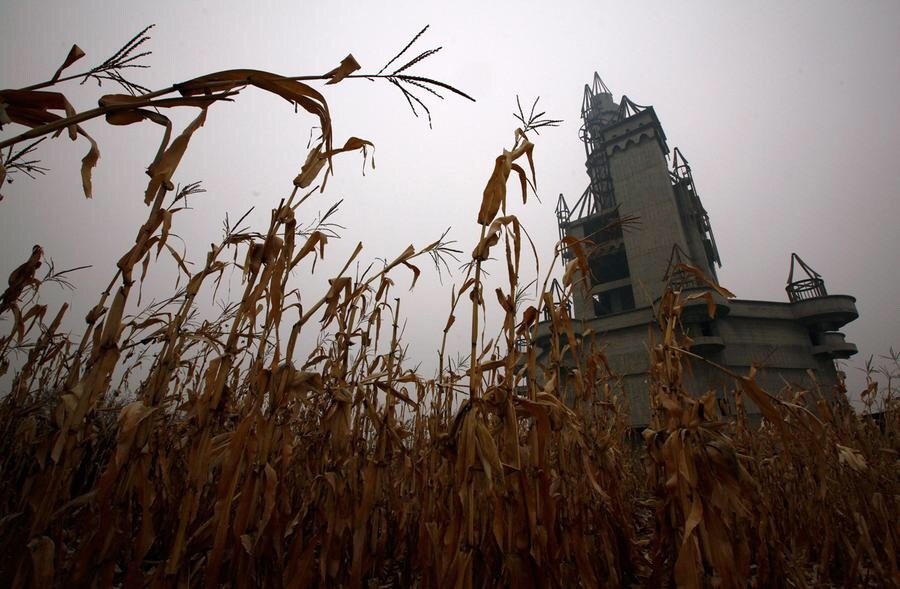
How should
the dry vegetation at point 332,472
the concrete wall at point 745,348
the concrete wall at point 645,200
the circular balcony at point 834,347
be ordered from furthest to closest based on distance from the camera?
the concrete wall at point 645,200 → the circular balcony at point 834,347 → the concrete wall at point 745,348 → the dry vegetation at point 332,472

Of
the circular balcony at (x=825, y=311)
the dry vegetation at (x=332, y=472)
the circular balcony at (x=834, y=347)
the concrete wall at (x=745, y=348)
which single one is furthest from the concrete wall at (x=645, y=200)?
the dry vegetation at (x=332, y=472)

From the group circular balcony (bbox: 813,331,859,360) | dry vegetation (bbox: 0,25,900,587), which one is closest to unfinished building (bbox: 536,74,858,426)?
circular balcony (bbox: 813,331,859,360)

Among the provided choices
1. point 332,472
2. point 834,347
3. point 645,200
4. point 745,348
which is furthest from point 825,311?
point 332,472

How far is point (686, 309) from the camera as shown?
1797cm

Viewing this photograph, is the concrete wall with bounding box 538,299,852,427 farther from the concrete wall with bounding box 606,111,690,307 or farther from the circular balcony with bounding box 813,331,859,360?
the concrete wall with bounding box 606,111,690,307

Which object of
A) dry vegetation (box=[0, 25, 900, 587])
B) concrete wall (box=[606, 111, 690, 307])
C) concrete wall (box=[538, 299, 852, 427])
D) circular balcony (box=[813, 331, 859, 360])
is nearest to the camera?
dry vegetation (box=[0, 25, 900, 587])

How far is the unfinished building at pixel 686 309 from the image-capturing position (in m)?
17.8

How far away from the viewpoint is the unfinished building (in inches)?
701

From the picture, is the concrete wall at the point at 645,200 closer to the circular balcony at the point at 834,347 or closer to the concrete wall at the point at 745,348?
the concrete wall at the point at 745,348

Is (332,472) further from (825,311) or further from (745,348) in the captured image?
(825,311)

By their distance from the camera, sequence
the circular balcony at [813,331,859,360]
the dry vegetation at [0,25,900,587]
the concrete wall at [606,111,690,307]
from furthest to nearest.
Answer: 1. the concrete wall at [606,111,690,307]
2. the circular balcony at [813,331,859,360]
3. the dry vegetation at [0,25,900,587]

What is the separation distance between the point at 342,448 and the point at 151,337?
118 centimetres

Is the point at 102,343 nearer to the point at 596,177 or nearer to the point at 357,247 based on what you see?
the point at 357,247

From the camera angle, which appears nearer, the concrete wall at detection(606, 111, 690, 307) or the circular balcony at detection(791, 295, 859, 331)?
the circular balcony at detection(791, 295, 859, 331)
